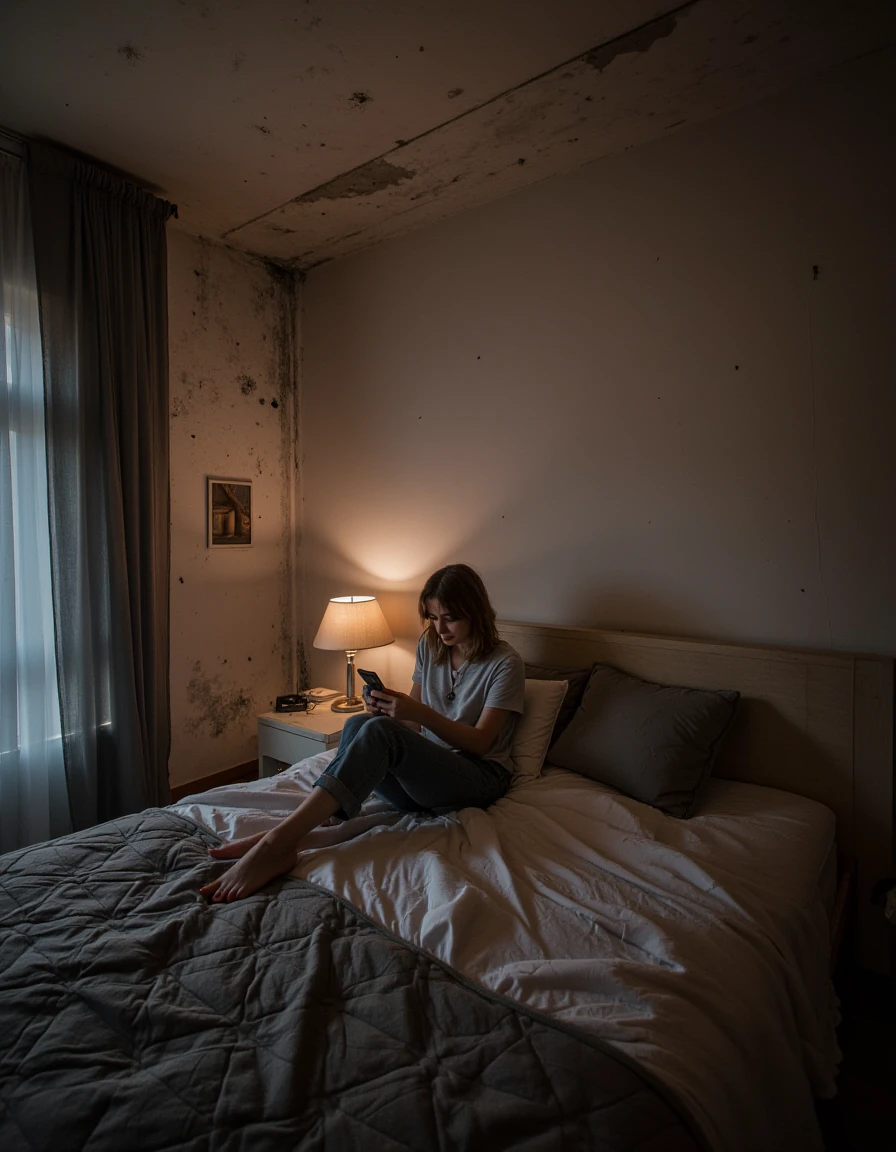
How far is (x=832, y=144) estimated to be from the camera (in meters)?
1.89

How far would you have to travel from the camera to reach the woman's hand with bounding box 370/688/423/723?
185cm

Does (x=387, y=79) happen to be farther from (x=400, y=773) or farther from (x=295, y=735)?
(x=295, y=735)

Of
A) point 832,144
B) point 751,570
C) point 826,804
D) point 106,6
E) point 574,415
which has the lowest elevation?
point 826,804

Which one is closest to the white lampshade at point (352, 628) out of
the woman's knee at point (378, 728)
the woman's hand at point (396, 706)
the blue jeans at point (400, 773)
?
the woman's hand at point (396, 706)

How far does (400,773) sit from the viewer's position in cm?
169

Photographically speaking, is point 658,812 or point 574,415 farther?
point 574,415

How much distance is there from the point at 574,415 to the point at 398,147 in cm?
114

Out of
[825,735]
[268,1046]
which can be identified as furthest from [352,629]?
[268,1046]

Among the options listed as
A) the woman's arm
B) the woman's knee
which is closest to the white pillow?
the woman's arm

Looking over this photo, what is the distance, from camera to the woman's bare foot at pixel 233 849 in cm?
147

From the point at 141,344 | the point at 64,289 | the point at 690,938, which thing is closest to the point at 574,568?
the point at 690,938

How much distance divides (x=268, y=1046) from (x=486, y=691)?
1189 mm

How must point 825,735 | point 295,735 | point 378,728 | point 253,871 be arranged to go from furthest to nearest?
point 295,735
point 825,735
point 378,728
point 253,871

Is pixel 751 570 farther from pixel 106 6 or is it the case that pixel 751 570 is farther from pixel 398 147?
pixel 106 6
